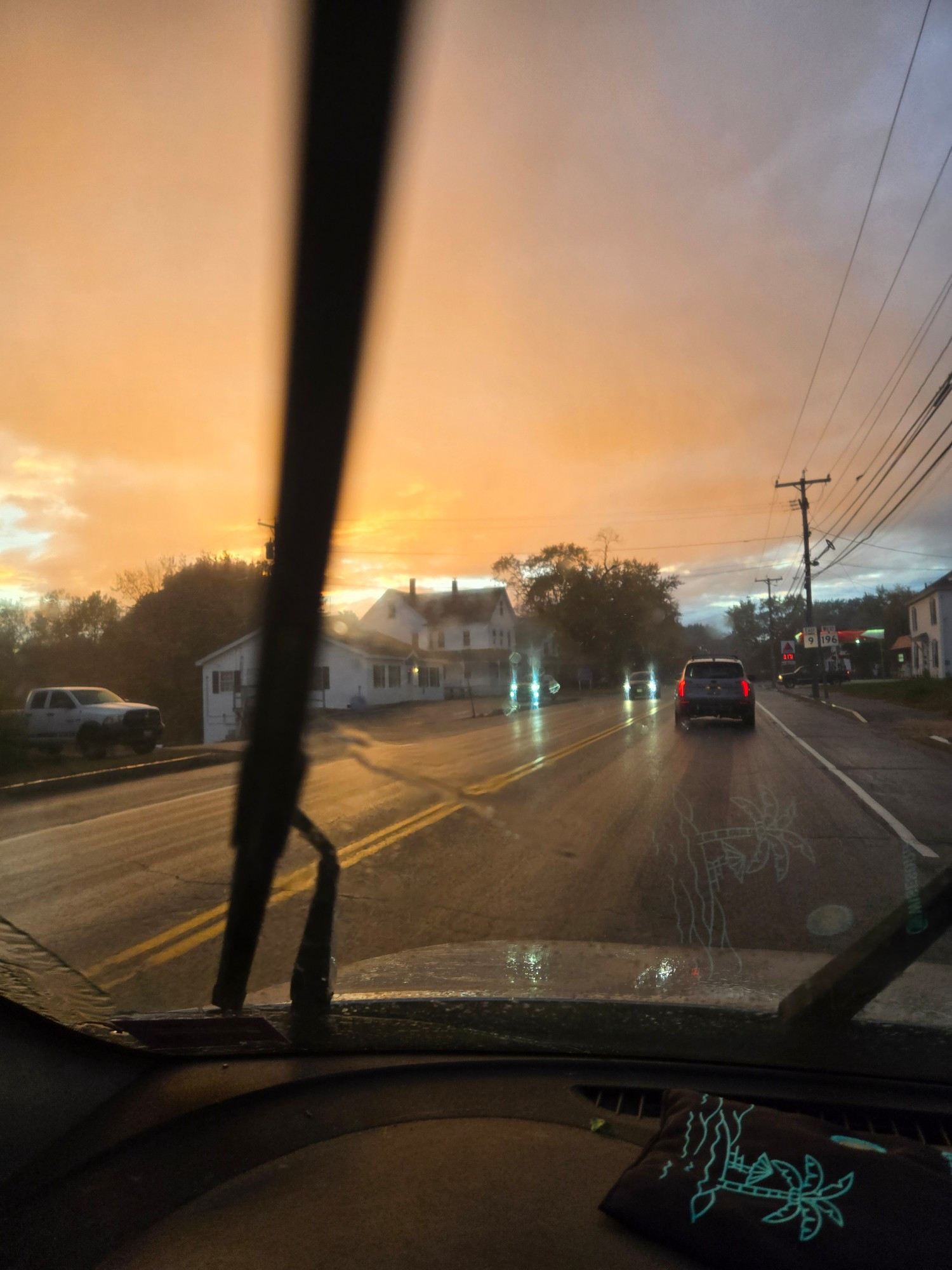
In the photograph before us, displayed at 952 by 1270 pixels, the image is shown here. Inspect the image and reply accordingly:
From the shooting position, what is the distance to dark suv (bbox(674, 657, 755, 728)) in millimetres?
23938

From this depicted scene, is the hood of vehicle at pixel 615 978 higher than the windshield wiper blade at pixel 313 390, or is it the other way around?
the windshield wiper blade at pixel 313 390

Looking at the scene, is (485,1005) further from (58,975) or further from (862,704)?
(862,704)

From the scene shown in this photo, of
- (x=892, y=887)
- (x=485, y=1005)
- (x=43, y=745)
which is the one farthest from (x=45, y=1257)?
→ (x=43, y=745)

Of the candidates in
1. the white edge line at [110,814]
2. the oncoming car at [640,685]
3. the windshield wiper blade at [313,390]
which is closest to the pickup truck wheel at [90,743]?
the white edge line at [110,814]

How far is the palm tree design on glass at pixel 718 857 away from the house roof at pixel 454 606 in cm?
5916

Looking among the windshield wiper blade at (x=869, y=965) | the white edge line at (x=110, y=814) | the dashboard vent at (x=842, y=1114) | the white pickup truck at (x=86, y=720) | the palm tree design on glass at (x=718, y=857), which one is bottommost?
the palm tree design on glass at (x=718, y=857)

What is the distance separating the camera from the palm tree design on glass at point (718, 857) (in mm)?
5934

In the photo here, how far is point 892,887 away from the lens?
6797mm

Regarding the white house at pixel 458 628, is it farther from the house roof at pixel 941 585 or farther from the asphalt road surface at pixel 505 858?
the asphalt road surface at pixel 505 858

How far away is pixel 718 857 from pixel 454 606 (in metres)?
64.5

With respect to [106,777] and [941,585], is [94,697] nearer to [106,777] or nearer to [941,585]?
[106,777]

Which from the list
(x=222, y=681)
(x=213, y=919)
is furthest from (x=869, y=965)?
(x=222, y=681)

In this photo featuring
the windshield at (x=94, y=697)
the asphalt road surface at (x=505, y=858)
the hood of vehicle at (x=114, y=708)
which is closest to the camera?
the asphalt road surface at (x=505, y=858)

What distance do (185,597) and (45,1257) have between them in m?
19.1
